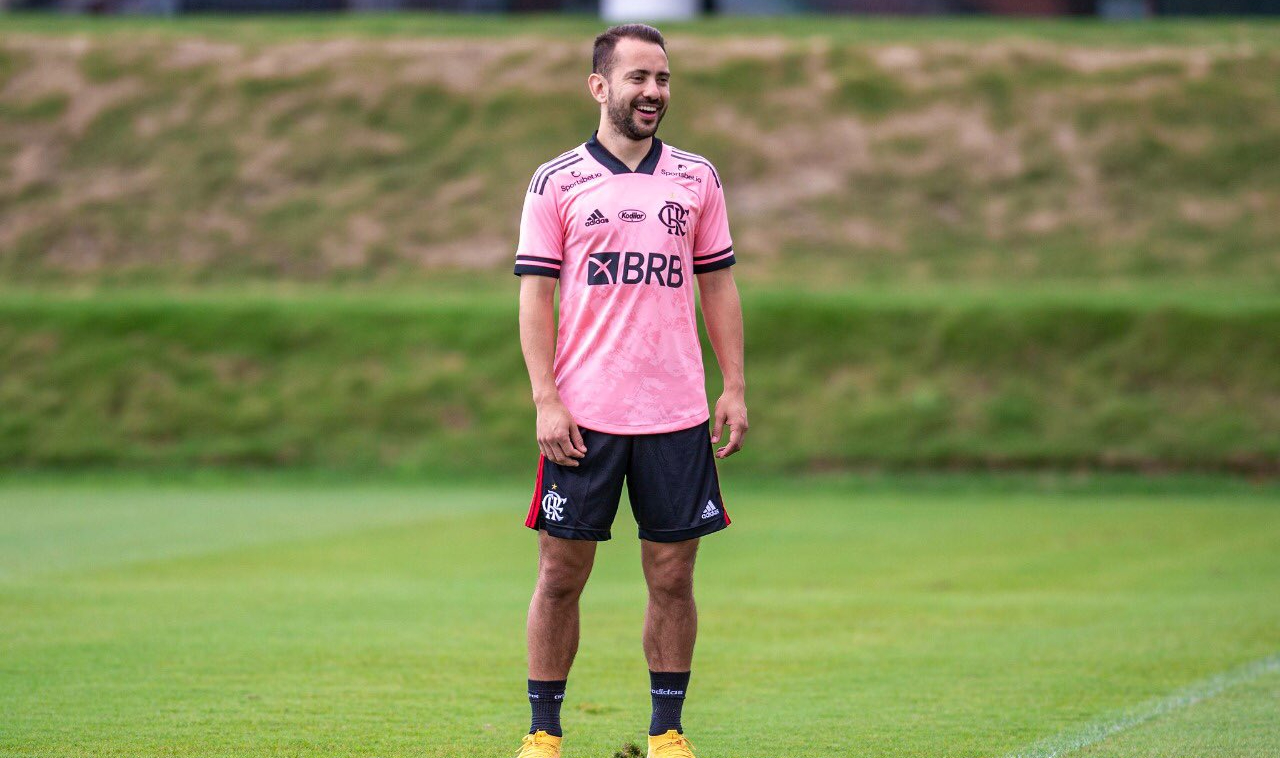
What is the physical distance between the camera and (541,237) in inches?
197

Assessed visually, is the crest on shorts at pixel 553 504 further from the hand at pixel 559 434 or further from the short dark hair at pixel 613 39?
the short dark hair at pixel 613 39

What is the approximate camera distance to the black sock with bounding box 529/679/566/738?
16.9 feet

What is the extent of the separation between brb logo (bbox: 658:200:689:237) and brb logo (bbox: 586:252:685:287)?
0.35 ft

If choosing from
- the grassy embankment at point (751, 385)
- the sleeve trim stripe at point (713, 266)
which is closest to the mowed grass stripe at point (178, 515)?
the grassy embankment at point (751, 385)

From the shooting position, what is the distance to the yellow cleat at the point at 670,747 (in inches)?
202

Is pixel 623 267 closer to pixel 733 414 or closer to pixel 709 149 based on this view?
pixel 733 414

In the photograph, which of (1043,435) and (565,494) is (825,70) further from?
(565,494)

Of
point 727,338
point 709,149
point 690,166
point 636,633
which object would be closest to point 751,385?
point 709,149

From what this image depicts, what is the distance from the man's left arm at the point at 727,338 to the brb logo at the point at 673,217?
0.27 metres

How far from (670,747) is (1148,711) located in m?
2.39

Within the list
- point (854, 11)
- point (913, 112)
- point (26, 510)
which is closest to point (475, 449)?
point (26, 510)

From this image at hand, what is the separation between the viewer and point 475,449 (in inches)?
795

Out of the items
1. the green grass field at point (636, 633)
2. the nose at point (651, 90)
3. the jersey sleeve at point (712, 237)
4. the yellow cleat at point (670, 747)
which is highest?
the nose at point (651, 90)

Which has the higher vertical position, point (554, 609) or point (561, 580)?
point (561, 580)
